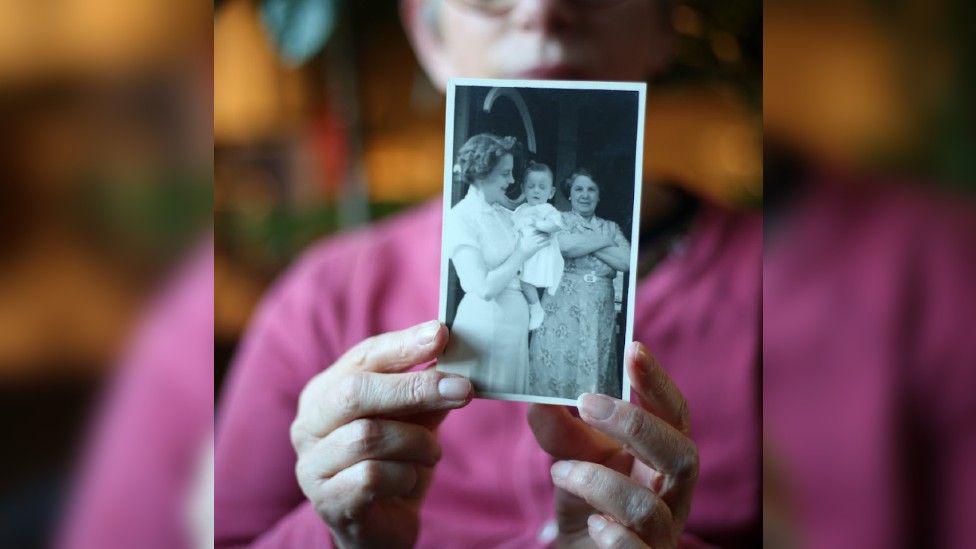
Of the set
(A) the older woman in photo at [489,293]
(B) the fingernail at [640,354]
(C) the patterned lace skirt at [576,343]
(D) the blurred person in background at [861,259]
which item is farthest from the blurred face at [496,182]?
(D) the blurred person in background at [861,259]

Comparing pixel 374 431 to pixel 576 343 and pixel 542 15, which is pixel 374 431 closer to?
pixel 576 343

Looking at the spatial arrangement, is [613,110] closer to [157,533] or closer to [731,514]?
[731,514]

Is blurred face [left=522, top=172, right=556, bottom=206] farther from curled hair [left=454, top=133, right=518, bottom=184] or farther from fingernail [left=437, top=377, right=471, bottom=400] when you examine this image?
fingernail [left=437, top=377, right=471, bottom=400]

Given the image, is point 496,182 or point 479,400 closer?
point 496,182

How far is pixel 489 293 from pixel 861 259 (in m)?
0.47

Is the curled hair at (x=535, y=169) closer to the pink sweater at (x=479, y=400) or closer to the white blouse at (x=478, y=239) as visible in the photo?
the white blouse at (x=478, y=239)

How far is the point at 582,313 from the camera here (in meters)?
0.90

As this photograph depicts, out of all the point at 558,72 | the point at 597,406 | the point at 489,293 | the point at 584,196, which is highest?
the point at 558,72

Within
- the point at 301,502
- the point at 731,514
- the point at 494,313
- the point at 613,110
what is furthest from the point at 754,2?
the point at 301,502

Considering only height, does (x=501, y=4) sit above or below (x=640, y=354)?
above

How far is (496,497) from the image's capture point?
1.04 metres

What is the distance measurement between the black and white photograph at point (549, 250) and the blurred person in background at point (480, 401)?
0.08 m

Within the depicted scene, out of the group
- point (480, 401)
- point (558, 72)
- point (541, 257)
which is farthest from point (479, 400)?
point (558, 72)

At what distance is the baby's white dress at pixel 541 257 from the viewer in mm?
898
